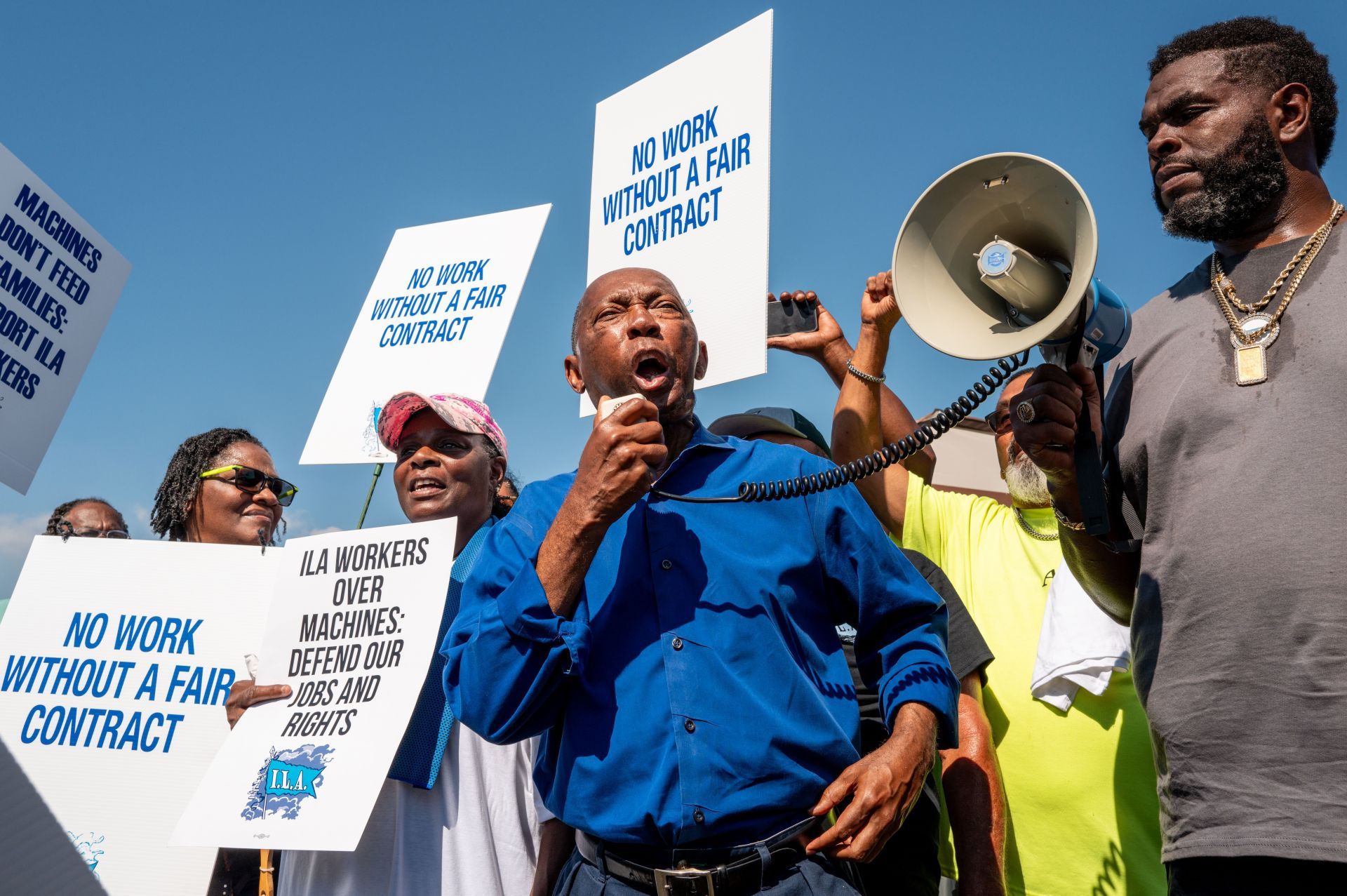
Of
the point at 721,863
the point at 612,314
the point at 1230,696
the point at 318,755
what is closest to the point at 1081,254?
A: the point at 1230,696

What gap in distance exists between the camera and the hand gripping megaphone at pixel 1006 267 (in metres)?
2.21

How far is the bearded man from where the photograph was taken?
10.2 ft

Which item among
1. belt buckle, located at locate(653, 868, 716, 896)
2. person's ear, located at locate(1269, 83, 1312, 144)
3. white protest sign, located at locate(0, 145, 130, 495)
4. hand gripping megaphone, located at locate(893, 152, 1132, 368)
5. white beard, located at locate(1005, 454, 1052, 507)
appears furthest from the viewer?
white beard, located at locate(1005, 454, 1052, 507)

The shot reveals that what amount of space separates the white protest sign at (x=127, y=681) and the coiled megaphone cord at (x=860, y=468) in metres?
1.84

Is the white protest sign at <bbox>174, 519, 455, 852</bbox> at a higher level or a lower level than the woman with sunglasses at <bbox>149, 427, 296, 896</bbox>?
lower

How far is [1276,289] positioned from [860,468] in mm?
916

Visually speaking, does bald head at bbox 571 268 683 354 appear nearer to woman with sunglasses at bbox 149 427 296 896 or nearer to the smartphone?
the smartphone

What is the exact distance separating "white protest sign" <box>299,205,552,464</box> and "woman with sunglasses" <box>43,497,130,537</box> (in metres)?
1.70

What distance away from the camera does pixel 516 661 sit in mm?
2217

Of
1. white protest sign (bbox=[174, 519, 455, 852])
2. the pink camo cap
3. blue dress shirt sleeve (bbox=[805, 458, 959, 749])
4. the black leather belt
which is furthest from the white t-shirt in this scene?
blue dress shirt sleeve (bbox=[805, 458, 959, 749])

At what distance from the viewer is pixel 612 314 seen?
276cm

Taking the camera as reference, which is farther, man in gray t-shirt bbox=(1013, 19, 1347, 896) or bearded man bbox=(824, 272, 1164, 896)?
bearded man bbox=(824, 272, 1164, 896)

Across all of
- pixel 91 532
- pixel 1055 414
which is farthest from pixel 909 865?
pixel 91 532

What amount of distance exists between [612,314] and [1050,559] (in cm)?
168
